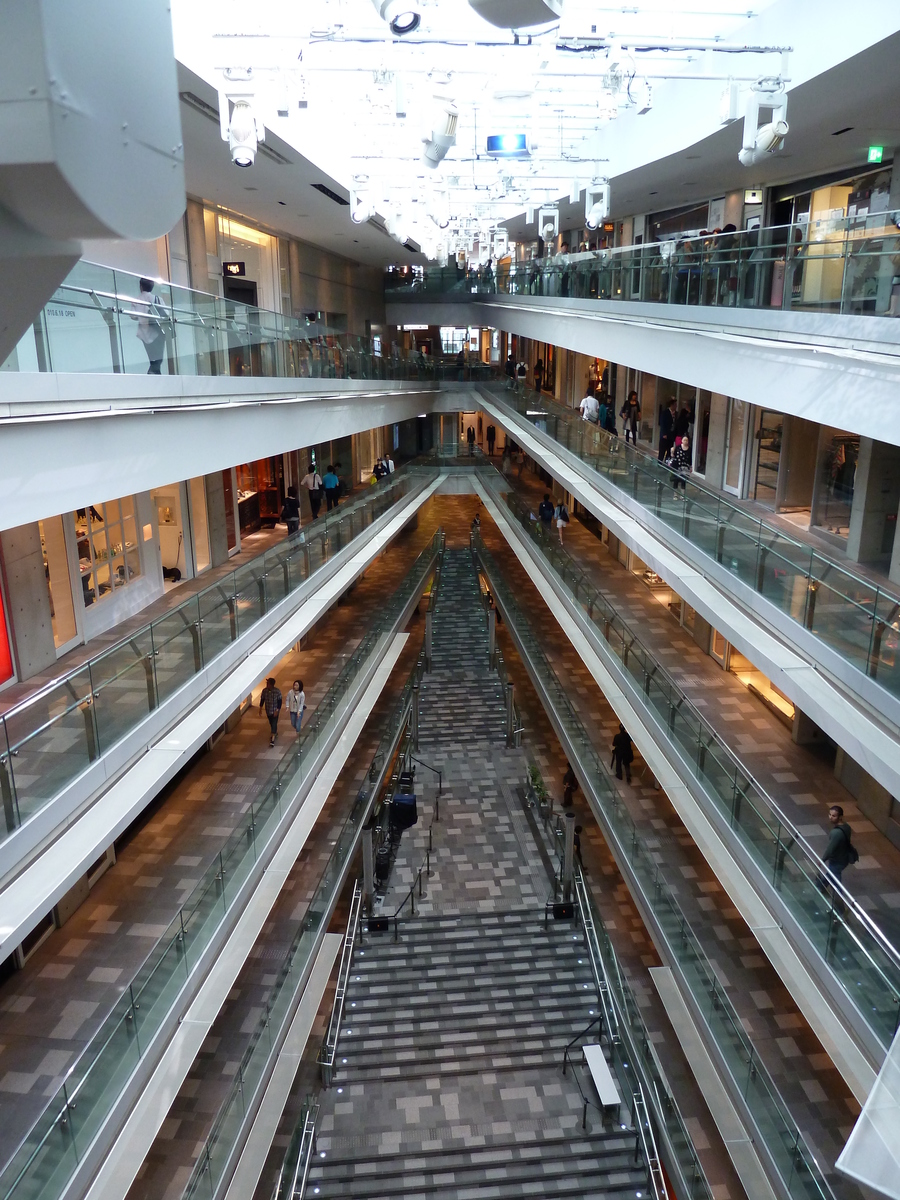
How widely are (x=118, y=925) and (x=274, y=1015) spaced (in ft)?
6.21

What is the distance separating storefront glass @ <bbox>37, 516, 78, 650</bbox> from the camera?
→ 9.54 m

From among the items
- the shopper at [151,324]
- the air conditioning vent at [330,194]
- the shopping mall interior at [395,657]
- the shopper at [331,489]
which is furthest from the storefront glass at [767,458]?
the shopper at [151,324]

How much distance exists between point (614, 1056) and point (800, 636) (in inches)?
236

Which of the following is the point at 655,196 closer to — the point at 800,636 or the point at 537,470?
the point at 800,636

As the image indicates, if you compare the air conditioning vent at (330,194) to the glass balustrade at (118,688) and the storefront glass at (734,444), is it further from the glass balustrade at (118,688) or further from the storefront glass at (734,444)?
the storefront glass at (734,444)

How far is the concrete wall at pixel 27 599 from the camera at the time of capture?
8.71 m

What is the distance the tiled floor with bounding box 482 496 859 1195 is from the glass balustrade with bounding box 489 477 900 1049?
1895 mm

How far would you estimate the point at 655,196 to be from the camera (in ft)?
50.0

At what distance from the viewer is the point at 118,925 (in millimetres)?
8961

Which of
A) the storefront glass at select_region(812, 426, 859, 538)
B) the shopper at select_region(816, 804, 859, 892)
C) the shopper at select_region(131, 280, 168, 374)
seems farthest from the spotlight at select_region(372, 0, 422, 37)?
the storefront glass at select_region(812, 426, 859, 538)

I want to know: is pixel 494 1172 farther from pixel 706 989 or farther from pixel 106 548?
pixel 106 548

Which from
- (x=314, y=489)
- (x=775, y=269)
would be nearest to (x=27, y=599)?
(x=775, y=269)

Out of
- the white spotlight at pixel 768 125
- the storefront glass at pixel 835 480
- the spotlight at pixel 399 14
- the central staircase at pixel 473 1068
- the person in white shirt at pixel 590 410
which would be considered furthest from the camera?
the person in white shirt at pixel 590 410

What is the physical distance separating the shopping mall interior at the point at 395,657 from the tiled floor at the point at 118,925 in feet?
0.17
